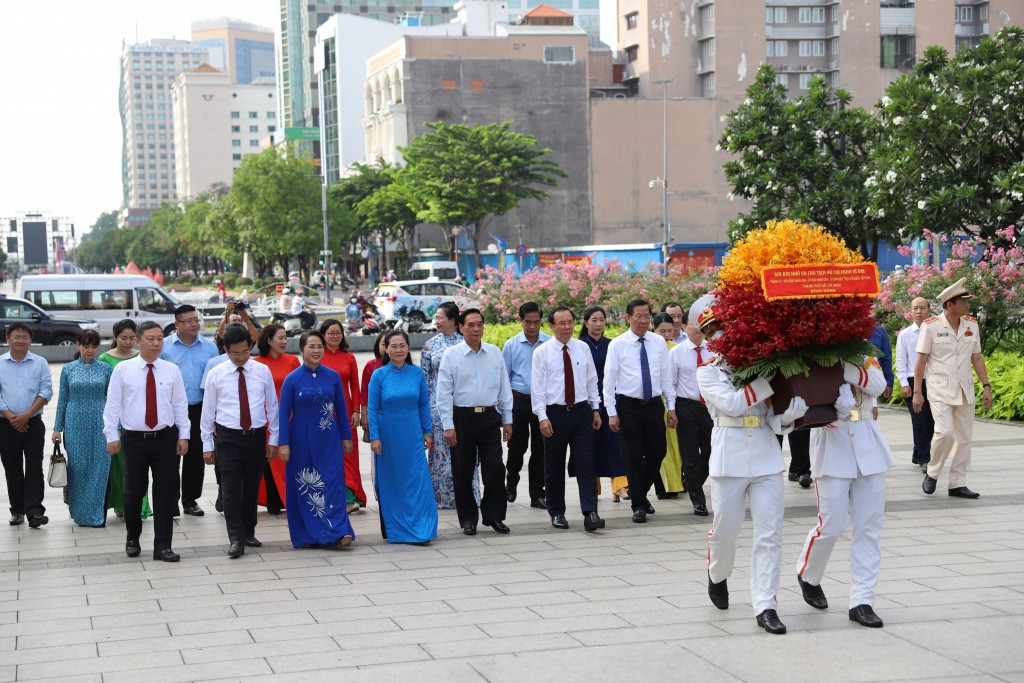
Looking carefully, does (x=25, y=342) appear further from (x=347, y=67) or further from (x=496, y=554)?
(x=347, y=67)

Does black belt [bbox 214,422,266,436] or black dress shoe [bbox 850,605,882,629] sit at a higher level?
black belt [bbox 214,422,266,436]

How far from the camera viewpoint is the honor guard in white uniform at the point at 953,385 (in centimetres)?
1036

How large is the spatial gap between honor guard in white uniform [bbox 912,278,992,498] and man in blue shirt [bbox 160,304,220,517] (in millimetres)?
6162

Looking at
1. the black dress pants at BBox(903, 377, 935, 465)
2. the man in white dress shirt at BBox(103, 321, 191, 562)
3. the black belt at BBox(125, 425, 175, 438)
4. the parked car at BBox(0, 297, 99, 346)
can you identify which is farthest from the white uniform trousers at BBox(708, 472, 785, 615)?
the parked car at BBox(0, 297, 99, 346)

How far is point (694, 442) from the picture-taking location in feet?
33.4

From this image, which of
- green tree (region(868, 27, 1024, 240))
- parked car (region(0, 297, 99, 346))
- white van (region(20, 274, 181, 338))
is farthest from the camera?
white van (region(20, 274, 181, 338))

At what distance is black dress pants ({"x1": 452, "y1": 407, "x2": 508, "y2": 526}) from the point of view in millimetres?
9539

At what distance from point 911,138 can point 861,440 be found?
19.6 metres

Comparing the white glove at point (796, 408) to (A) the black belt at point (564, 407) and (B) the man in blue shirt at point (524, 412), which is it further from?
(B) the man in blue shirt at point (524, 412)

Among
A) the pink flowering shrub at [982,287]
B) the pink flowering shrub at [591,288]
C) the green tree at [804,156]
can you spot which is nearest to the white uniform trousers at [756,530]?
the pink flowering shrub at [982,287]

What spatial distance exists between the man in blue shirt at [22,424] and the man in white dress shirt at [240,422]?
2032 mm

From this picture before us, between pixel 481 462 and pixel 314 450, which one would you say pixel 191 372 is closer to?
pixel 314 450

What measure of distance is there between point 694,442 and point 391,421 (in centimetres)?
252

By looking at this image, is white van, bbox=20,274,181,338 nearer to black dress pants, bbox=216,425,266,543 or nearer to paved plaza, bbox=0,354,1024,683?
paved plaza, bbox=0,354,1024,683
